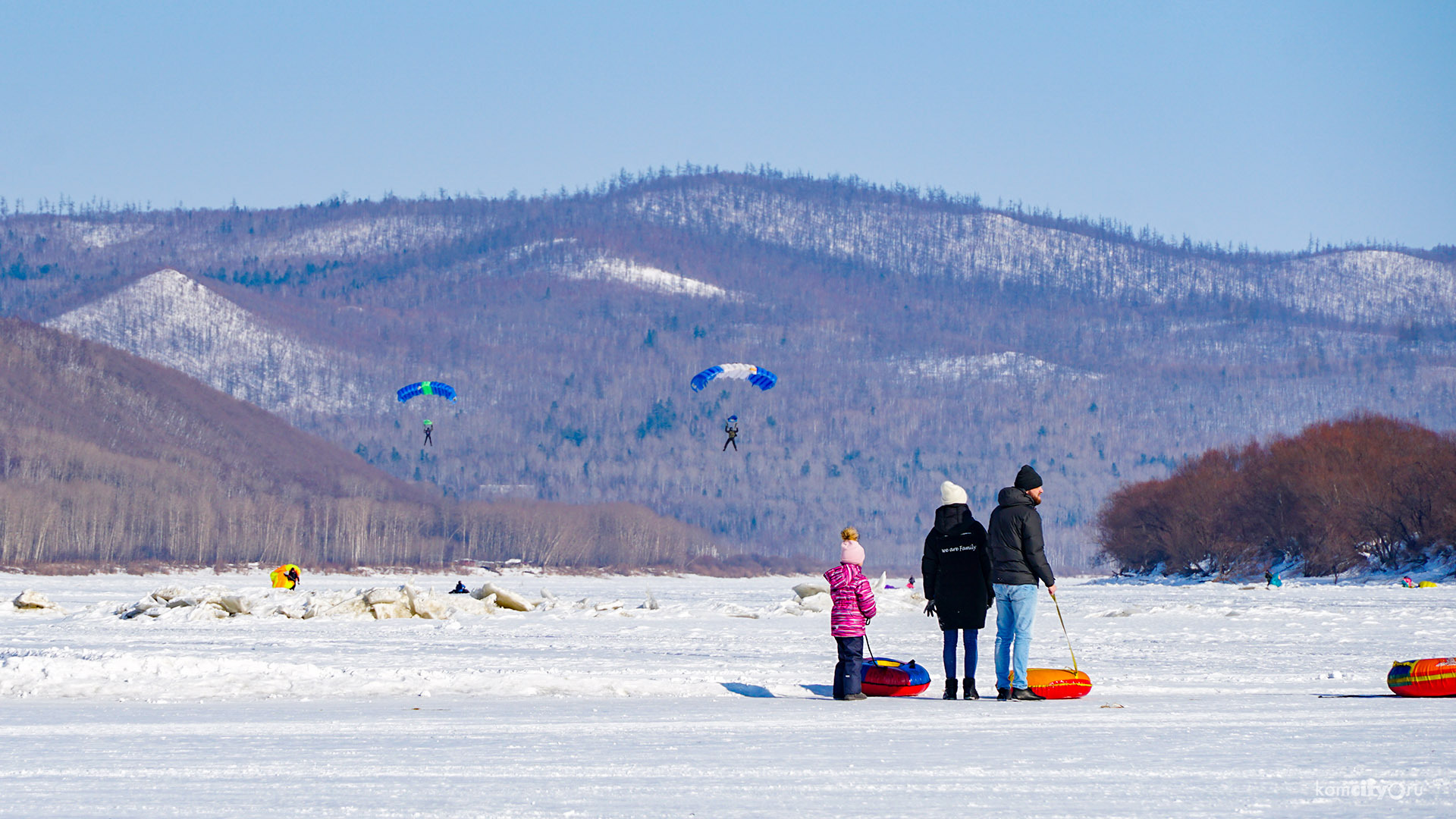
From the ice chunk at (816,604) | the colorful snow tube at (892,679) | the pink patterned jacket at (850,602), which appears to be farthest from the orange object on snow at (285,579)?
the pink patterned jacket at (850,602)

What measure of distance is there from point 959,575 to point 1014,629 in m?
0.72

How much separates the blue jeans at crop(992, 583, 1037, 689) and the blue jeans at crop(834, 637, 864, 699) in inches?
51.1

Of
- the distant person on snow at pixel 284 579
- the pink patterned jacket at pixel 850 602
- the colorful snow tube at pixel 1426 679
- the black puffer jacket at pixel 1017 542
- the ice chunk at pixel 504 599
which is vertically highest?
the black puffer jacket at pixel 1017 542

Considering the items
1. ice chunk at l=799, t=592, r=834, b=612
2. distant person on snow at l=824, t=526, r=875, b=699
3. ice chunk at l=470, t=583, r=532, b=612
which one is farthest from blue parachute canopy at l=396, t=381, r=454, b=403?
distant person on snow at l=824, t=526, r=875, b=699

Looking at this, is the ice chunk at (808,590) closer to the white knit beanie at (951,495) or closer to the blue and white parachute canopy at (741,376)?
the blue and white parachute canopy at (741,376)

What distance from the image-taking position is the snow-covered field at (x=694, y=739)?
8500 mm

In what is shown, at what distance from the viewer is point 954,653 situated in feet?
48.5

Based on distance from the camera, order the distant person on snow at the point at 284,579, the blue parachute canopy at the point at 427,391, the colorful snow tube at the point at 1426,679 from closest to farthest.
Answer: the colorful snow tube at the point at 1426,679 < the blue parachute canopy at the point at 427,391 < the distant person on snow at the point at 284,579

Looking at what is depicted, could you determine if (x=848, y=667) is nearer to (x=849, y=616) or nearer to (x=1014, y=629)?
(x=849, y=616)

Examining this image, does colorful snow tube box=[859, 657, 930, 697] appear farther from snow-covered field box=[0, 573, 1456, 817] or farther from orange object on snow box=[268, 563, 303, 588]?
orange object on snow box=[268, 563, 303, 588]

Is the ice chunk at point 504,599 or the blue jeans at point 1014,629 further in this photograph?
the ice chunk at point 504,599

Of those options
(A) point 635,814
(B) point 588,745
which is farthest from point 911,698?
(A) point 635,814

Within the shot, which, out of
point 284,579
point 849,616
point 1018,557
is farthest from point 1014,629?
point 284,579

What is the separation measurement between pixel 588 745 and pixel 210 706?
195 inches
